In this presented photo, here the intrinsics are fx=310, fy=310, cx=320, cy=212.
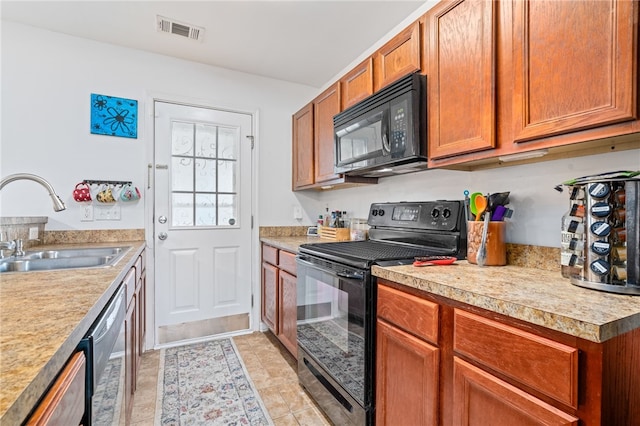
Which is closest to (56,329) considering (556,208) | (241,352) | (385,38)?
(556,208)


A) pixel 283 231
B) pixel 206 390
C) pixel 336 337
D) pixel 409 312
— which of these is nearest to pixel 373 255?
pixel 409 312

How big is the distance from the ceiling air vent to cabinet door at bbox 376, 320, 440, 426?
2.26 metres

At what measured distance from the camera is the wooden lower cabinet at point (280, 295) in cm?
→ 219

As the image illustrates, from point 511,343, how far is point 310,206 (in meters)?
2.47

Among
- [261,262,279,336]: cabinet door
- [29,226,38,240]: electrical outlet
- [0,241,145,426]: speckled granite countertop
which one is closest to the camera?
[0,241,145,426]: speckled granite countertop

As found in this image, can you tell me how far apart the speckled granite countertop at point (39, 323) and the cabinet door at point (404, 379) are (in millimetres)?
992

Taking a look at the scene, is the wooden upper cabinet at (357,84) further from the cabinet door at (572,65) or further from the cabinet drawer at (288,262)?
the cabinet drawer at (288,262)

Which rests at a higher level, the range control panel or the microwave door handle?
the microwave door handle

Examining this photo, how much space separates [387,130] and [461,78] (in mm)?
441

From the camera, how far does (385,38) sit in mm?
2264

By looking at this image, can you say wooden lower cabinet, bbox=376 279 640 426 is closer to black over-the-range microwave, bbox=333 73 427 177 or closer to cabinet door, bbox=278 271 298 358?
black over-the-range microwave, bbox=333 73 427 177

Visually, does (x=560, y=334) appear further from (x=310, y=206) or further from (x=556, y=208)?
(x=310, y=206)

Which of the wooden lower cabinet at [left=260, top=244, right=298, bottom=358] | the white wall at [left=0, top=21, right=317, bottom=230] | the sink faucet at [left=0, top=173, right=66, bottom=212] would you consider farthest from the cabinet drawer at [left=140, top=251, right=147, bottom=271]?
the wooden lower cabinet at [left=260, top=244, right=298, bottom=358]

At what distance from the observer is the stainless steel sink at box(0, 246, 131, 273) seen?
150cm
